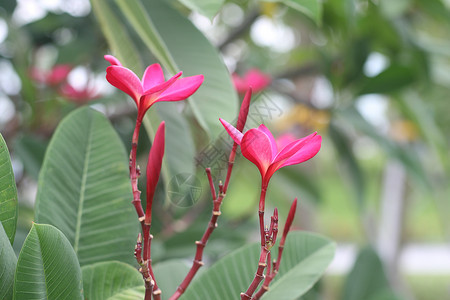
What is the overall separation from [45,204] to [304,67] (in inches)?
41.0

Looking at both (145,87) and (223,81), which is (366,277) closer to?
(223,81)

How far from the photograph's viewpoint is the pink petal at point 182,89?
0.31 meters

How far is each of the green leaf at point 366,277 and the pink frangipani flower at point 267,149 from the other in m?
0.62

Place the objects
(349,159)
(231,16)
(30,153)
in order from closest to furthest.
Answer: (30,153) → (349,159) → (231,16)

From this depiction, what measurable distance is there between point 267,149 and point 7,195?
0.57 feet

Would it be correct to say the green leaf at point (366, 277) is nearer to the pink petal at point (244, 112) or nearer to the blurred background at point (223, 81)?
the blurred background at point (223, 81)

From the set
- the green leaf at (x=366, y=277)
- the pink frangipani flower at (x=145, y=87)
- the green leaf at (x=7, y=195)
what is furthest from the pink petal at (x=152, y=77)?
the green leaf at (x=366, y=277)

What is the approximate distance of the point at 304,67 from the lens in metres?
1.31

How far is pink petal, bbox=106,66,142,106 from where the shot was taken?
0.29 metres

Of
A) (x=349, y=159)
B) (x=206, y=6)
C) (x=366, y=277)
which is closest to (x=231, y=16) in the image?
(x=349, y=159)

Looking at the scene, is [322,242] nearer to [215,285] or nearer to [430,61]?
[215,285]

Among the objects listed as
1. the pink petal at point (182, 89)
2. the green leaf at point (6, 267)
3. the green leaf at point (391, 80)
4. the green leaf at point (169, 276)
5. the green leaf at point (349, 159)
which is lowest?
the green leaf at point (349, 159)

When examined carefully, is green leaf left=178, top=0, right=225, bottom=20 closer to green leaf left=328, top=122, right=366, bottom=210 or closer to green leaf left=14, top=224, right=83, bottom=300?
green leaf left=14, top=224, right=83, bottom=300

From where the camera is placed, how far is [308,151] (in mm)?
301
